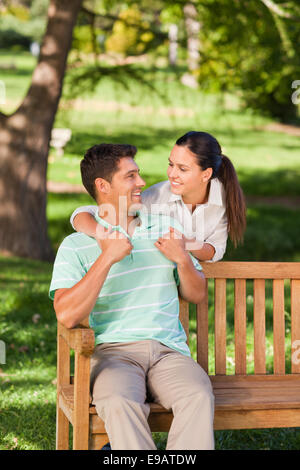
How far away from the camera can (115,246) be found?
124 inches

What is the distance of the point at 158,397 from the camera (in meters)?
3.21

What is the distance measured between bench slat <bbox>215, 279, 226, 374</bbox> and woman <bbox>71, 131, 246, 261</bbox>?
0.18 m

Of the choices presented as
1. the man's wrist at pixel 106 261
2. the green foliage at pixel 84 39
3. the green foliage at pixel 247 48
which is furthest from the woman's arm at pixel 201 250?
the green foliage at pixel 84 39

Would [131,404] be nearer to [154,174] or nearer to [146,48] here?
[146,48]

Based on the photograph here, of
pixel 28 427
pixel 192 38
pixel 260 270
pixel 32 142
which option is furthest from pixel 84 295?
pixel 192 38

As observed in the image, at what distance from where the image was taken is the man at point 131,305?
299cm

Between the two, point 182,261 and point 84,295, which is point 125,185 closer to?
point 182,261

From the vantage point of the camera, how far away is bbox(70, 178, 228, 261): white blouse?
12.9 ft

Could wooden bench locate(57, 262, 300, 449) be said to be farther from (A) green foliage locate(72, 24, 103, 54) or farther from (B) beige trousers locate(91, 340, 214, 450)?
(A) green foliage locate(72, 24, 103, 54)

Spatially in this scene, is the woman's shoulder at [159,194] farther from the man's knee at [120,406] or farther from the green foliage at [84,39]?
the green foliage at [84,39]

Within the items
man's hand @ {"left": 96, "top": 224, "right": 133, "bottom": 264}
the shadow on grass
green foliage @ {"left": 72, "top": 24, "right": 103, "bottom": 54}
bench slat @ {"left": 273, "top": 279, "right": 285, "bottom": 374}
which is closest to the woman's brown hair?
bench slat @ {"left": 273, "top": 279, "right": 285, "bottom": 374}

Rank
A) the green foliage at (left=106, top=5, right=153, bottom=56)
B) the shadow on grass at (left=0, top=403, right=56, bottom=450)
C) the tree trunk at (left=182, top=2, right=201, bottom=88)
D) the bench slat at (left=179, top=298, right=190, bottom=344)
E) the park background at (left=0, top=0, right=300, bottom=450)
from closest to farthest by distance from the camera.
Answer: the bench slat at (left=179, top=298, right=190, bottom=344) → the shadow on grass at (left=0, top=403, right=56, bottom=450) → the park background at (left=0, top=0, right=300, bottom=450) → the green foliage at (left=106, top=5, right=153, bottom=56) → the tree trunk at (left=182, top=2, right=201, bottom=88)

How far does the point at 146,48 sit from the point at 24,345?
6.11 m

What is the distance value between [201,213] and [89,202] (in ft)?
35.5
